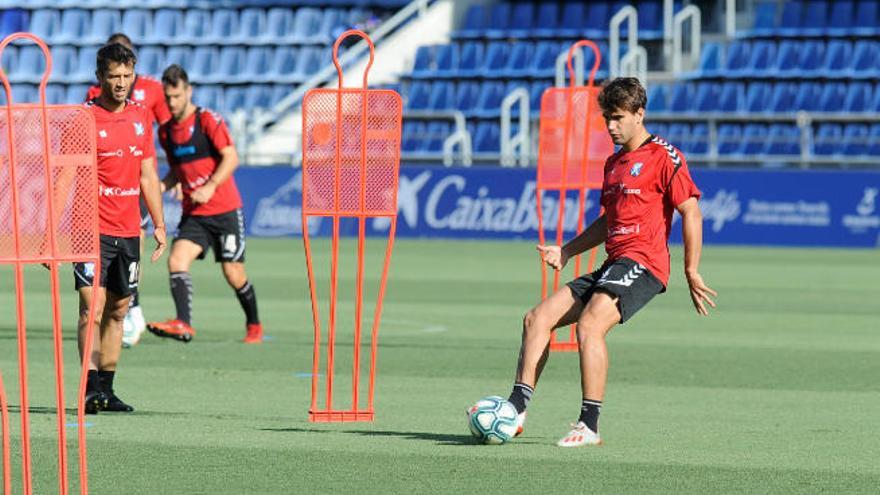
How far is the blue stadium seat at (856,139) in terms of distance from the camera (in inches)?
1252

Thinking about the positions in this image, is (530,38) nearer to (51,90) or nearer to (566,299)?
(51,90)

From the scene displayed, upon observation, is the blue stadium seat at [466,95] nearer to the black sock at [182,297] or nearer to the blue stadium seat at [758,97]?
the blue stadium seat at [758,97]

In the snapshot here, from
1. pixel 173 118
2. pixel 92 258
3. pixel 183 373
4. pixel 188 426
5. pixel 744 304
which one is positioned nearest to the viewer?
pixel 92 258

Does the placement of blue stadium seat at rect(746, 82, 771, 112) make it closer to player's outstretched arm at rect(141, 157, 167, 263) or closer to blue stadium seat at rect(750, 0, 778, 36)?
blue stadium seat at rect(750, 0, 778, 36)

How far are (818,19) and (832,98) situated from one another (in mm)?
2628

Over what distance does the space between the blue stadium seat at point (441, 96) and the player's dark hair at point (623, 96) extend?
27.7 meters

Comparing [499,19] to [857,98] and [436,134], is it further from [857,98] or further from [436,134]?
[857,98]

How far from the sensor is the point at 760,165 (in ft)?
106

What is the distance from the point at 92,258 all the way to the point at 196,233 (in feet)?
27.4

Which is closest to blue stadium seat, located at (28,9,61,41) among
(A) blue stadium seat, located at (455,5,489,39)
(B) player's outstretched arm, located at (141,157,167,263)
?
(A) blue stadium seat, located at (455,5,489,39)

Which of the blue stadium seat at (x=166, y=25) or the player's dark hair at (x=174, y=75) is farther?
the blue stadium seat at (x=166, y=25)

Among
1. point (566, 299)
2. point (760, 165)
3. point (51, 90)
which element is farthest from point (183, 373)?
point (51, 90)

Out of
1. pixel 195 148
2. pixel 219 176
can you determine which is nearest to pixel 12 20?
pixel 195 148

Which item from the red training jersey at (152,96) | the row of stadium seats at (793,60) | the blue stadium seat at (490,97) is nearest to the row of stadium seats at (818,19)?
the row of stadium seats at (793,60)
